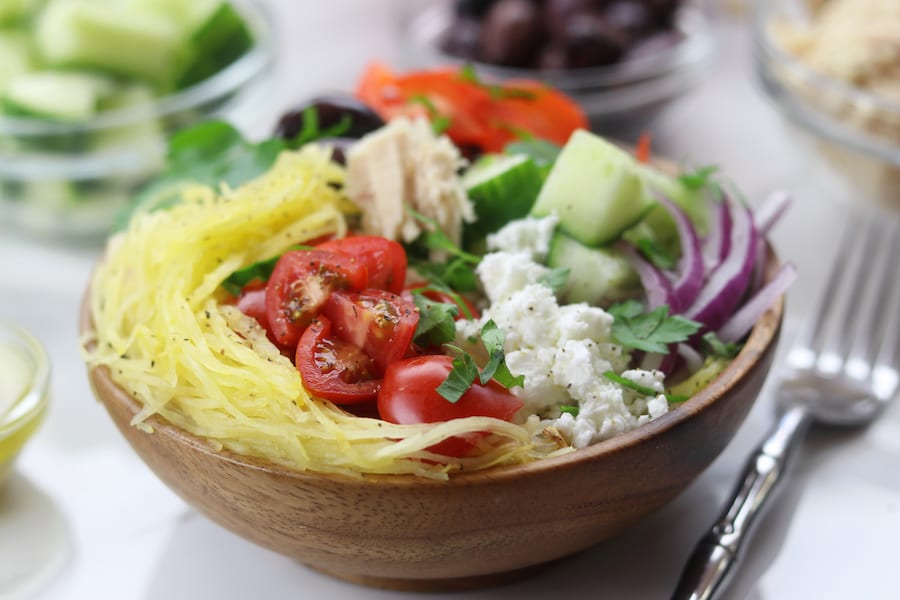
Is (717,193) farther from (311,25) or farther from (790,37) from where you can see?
(311,25)

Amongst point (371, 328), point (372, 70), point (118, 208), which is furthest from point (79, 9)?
point (371, 328)

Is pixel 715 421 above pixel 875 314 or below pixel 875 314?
above

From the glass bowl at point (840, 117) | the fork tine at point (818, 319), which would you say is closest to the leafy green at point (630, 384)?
the fork tine at point (818, 319)

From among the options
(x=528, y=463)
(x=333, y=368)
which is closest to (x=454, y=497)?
(x=528, y=463)

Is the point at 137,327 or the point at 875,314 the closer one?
the point at 137,327

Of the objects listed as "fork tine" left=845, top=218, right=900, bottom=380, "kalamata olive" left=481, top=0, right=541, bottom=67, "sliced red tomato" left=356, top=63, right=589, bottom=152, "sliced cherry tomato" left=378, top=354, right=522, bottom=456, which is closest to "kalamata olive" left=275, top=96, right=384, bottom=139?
"sliced red tomato" left=356, top=63, right=589, bottom=152

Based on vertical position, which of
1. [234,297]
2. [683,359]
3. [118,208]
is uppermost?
[234,297]

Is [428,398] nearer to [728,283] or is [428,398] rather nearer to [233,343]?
[233,343]
